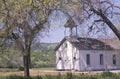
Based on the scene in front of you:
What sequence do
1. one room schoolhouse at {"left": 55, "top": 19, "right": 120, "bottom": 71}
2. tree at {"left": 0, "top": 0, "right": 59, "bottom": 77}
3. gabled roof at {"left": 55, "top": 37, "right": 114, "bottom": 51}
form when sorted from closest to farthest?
tree at {"left": 0, "top": 0, "right": 59, "bottom": 77}, gabled roof at {"left": 55, "top": 37, "right": 114, "bottom": 51}, one room schoolhouse at {"left": 55, "top": 19, "right": 120, "bottom": 71}

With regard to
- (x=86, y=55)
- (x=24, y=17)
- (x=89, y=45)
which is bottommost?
(x=86, y=55)

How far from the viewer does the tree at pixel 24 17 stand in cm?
2133

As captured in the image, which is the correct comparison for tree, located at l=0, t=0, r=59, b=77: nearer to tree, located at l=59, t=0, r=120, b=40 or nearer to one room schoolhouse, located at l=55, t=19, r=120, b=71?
tree, located at l=59, t=0, r=120, b=40

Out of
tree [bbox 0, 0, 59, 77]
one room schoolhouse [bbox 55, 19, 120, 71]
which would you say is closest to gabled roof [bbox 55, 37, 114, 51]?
one room schoolhouse [bbox 55, 19, 120, 71]

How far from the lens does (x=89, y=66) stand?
65000mm

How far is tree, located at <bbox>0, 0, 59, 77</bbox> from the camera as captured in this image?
21328 millimetres

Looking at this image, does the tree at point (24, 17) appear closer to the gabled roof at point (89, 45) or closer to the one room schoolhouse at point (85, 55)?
the one room schoolhouse at point (85, 55)

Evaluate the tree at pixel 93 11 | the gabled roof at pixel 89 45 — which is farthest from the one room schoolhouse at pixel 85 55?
the tree at pixel 93 11

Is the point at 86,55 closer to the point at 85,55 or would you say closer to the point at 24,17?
the point at 85,55

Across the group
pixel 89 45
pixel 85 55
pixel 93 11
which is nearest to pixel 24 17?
pixel 93 11

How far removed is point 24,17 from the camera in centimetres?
2227

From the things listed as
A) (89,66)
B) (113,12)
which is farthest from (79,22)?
(89,66)

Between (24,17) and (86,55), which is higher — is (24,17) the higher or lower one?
the higher one

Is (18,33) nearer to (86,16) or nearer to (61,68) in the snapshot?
(86,16)
